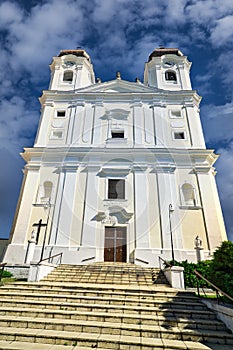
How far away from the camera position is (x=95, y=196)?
16.6 metres

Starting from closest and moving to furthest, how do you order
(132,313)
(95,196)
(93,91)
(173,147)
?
(132,313)
(95,196)
(173,147)
(93,91)

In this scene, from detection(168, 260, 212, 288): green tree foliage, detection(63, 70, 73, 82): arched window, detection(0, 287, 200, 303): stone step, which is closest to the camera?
detection(0, 287, 200, 303): stone step

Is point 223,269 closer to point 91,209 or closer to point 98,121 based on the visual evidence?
point 91,209

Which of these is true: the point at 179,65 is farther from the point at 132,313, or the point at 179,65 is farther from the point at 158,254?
the point at 132,313

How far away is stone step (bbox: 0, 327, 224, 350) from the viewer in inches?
185

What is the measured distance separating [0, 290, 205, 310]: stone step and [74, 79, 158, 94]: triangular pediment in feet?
63.6

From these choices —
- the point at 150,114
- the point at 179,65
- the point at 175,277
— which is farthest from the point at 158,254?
the point at 179,65

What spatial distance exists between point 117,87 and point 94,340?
22.2 meters

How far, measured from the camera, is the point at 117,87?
75.9 ft

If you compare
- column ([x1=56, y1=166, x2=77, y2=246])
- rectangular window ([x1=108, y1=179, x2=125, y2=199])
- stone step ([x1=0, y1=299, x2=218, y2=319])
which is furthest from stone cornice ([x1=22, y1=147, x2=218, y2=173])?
stone step ([x1=0, y1=299, x2=218, y2=319])

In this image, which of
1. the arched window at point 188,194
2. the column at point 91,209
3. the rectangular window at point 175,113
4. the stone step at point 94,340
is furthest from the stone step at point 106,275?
the rectangular window at point 175,113

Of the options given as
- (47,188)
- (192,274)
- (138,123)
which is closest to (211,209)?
(192,274)

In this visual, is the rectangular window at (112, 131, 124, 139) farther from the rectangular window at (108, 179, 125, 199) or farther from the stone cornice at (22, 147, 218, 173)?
the rectangular window at (108, 179, 125, 199)

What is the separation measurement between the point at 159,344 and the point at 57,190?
13525 millimetres
